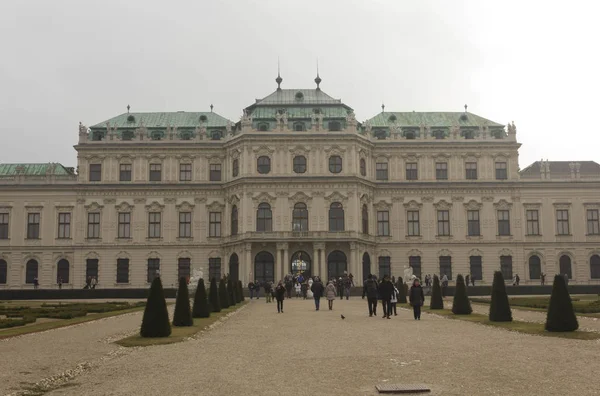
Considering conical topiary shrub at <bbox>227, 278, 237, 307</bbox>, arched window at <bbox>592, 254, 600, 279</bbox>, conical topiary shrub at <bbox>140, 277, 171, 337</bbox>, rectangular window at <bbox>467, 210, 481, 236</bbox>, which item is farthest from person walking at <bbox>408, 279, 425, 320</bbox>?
arched window at <bbox>592, 254, 600, 279</bbox>

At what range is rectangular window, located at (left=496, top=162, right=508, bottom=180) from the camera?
67000 mm

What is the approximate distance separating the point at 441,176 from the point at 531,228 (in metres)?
9.59

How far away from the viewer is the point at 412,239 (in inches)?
2598

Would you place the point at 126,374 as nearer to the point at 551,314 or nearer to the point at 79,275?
the point at 551,314

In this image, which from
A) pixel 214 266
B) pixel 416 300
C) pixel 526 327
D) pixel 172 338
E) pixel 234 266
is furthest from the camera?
pixel 214 266

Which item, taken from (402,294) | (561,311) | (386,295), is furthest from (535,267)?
(561,311)

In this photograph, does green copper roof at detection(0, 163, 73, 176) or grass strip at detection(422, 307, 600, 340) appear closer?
grass strip at detection(422, 307, 600, 340)

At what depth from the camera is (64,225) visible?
65.9 m

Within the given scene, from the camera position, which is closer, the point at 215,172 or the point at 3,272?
the point at 3,272

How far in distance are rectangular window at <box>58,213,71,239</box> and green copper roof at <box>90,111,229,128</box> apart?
30.3 ft

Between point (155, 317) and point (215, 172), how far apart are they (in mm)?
45779

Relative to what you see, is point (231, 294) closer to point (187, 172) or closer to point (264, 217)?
point (264, 217)

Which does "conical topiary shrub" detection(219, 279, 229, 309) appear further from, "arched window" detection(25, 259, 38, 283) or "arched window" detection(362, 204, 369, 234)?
"arched window" detection(25, 259, 38, 283)

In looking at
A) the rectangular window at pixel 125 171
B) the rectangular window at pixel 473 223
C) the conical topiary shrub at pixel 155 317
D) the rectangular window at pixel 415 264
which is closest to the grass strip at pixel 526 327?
the conical topiary shrub at pixel 155 317
